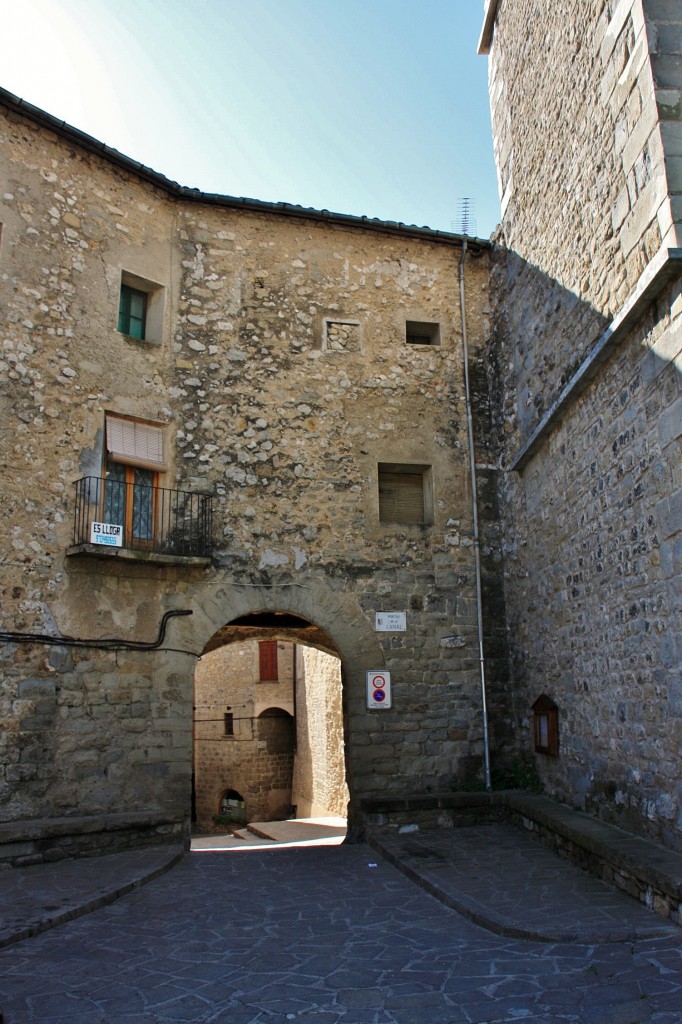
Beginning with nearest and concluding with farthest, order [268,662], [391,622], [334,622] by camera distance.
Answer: [334,622] → [391,622] → [268,662]

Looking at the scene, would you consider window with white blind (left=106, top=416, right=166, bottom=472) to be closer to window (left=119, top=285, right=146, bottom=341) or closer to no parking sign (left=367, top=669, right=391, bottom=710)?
window (left=119, top=285, right=146, bottom=341)

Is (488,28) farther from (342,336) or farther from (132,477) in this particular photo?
(132,477)

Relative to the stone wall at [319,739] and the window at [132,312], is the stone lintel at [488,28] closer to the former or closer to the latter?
Result: the window at [132,312]

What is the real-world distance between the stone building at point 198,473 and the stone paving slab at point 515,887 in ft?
3.32

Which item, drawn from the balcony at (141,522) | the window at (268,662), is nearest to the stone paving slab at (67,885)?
the balcony at (141,522)

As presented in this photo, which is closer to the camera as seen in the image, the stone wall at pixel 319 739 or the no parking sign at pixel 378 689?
Answer: the no parking sign at pixel 378 689

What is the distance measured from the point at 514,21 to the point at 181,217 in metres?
4.69

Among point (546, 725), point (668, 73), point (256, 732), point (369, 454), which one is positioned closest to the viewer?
point (668, 73)

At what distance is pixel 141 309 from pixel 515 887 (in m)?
7.35

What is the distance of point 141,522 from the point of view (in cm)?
849

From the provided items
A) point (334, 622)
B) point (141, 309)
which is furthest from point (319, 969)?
point (141, 309)

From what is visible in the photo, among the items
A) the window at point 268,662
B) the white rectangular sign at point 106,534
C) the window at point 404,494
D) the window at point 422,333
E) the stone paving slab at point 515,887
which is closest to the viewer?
the stone paving slab at point 515,887

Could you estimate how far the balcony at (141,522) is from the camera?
7918 mm

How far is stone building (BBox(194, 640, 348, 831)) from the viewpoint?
18.8 metres
